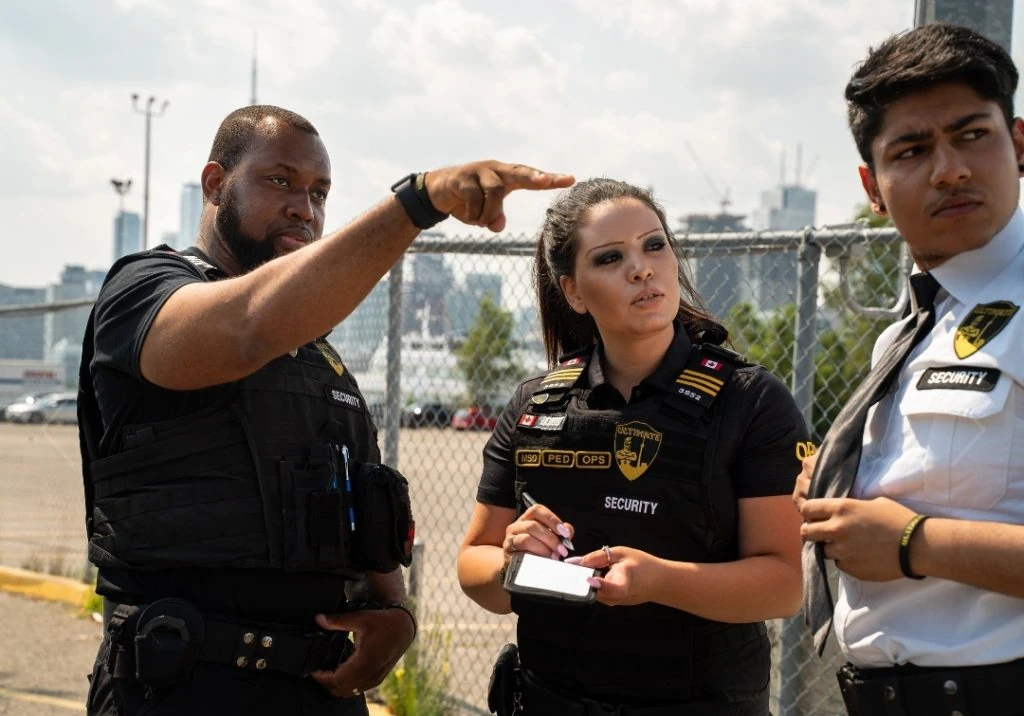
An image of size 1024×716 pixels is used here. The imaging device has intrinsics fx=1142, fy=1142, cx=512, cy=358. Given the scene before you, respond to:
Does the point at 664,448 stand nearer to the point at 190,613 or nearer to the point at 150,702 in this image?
the point at 190,613

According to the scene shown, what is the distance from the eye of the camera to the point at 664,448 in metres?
2.60

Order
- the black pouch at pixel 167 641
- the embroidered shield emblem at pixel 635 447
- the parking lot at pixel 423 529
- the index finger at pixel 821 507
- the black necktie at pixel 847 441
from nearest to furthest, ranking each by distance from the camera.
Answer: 1. the index finger at pixel 821 507
2. the black necktie at pixel 847 441
3. the black pouch at pixel 167 641
4. the embroidered shield emblem at pixel 635 447
5. the parking lot at pixel 423 529

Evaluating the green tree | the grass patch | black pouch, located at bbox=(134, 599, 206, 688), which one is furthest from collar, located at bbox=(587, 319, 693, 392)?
the green tree

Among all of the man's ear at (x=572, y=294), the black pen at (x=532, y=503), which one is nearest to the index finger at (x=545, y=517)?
the black pen at (x=532, y=503)

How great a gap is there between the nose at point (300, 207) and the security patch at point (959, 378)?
1614mm

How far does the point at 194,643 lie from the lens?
2508 millimetres

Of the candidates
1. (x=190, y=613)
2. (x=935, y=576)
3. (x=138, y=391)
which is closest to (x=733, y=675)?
(x=935, y=576)

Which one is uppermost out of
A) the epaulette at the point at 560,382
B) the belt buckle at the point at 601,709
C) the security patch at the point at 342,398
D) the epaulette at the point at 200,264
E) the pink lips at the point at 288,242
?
the pink lips at the point at 288,242

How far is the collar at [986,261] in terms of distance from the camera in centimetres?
203

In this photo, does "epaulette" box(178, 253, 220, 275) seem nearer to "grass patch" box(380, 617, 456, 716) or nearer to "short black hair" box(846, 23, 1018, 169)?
"short black hair" box(846, 23, 1018, 169)

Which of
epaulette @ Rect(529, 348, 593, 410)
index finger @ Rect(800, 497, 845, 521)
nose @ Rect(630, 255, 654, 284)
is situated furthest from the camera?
epaulette @ Rect(529, 348, 593, 410)

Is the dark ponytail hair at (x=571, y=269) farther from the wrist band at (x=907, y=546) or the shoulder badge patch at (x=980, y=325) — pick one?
the wrist band at (x=907, y=546)

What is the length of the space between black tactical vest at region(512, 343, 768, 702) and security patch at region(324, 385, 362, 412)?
0.50 m

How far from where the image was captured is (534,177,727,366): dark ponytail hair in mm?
2896
